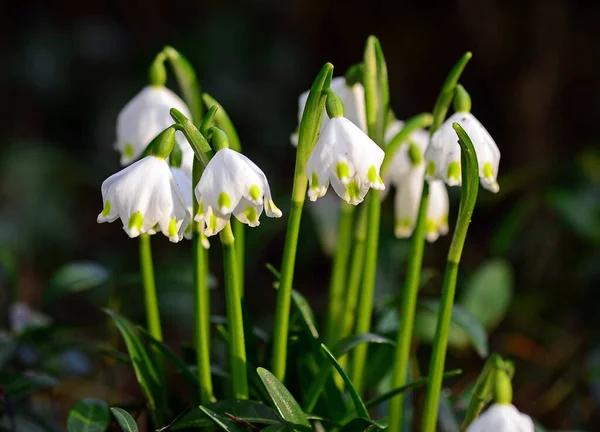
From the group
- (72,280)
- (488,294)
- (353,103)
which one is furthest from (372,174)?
(488,294)

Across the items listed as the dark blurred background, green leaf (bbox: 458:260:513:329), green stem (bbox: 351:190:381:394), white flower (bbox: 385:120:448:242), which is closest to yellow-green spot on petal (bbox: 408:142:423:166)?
white flower (bbox: 385:120:448:242)

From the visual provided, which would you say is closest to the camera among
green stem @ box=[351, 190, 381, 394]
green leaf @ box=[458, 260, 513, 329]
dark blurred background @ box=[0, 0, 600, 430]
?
green stem @ box=[351, 190, 381, 394]

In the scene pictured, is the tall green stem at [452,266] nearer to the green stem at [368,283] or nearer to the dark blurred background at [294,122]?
the green stem at [368,283]

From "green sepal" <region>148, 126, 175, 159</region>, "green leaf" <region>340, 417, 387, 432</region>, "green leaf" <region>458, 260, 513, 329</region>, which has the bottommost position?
"green leaf" <region>458, 260, 513, 329</region>

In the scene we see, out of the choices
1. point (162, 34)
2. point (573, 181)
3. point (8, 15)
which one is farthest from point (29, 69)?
point (573, 181)

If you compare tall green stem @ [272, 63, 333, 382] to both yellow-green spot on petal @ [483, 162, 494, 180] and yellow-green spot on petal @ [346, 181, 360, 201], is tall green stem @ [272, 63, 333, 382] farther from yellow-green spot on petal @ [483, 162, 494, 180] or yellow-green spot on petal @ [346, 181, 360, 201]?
yellow-green spot on petal @ [483, 162, 494, 180]

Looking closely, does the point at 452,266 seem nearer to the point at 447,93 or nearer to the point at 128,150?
the point at 447,93

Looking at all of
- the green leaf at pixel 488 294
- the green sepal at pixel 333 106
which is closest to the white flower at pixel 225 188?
the green sepal at pixel 333 106
